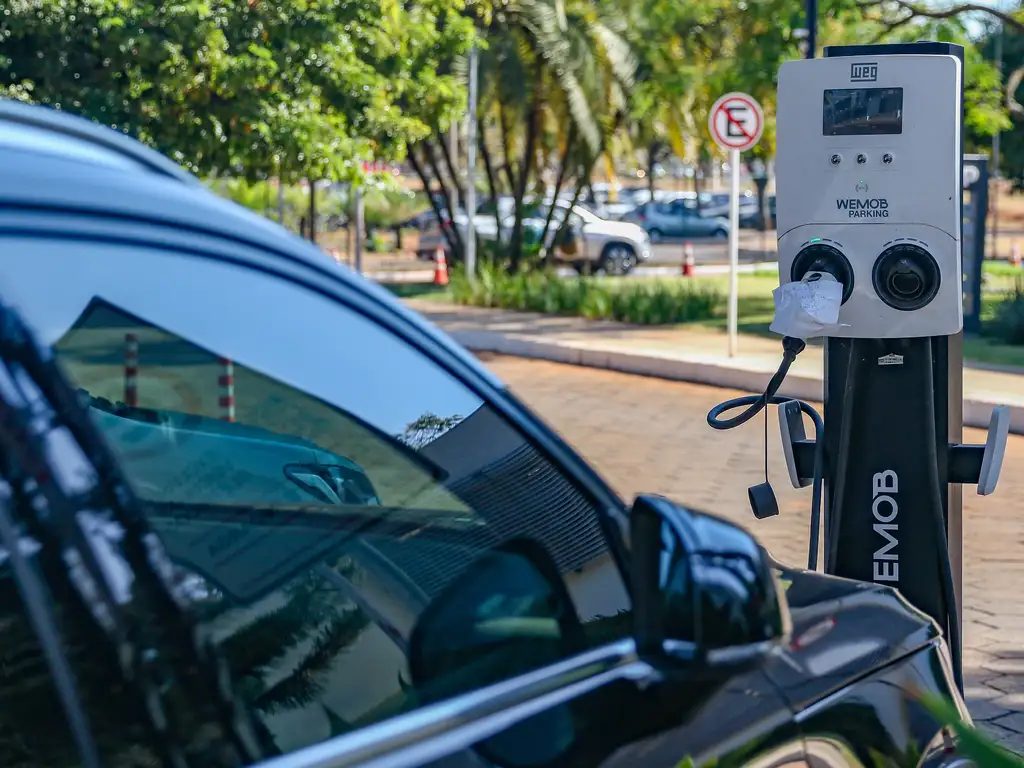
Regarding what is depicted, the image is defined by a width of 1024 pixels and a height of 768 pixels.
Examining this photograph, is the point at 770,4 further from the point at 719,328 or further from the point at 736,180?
the point at 736,180

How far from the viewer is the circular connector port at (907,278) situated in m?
3.98

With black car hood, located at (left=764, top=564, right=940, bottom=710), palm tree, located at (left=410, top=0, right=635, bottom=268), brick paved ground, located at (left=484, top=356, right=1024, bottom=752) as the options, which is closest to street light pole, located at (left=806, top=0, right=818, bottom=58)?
brick paved ground, located at (left=484, top=356, right=1024, bottom=752)

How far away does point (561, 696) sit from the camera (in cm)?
187

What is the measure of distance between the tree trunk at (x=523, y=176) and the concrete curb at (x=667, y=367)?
7.35m

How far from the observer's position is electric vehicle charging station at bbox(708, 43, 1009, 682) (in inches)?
156

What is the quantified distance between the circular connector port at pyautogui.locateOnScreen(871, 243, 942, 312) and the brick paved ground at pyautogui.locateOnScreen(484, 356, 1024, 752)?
4.13 ft

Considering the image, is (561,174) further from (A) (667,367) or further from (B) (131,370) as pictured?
(B) (131,370)

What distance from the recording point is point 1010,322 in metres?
15.8

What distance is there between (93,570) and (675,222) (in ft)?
163

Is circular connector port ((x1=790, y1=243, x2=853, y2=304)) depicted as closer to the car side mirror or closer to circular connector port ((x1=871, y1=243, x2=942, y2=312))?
circular connector port ((x1=871, y1=243, x2=942, y2=312))

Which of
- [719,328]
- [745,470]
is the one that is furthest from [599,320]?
[745,470]

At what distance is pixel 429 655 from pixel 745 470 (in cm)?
779

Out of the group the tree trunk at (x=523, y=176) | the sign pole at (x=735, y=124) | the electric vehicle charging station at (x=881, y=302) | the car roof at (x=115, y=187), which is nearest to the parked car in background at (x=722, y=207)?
the tree trunk at (x=523, y=176)

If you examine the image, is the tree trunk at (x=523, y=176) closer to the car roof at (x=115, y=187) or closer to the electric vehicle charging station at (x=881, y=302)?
the electric vehicle charging station at (x=881, y=302)
